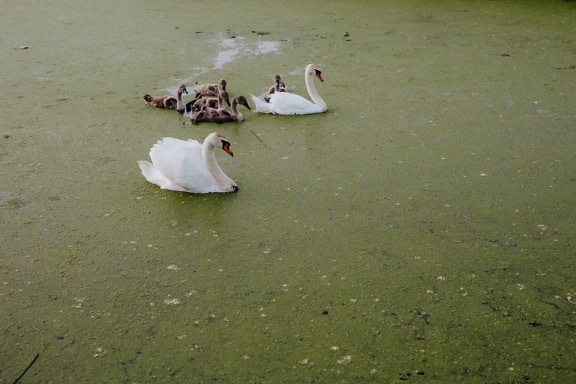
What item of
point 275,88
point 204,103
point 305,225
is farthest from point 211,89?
point 305,225

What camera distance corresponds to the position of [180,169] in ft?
11.5

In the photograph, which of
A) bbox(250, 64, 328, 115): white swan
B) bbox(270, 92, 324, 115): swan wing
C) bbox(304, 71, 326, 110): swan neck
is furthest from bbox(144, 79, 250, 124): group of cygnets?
bbox(304, 71, 326, 110): swan neck

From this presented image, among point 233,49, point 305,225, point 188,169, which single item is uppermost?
point 233,49

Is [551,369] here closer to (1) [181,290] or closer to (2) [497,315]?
(2) [497,315]

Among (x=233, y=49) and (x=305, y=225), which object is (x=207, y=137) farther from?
(x=233, y=49)

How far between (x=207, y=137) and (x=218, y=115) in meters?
1.11

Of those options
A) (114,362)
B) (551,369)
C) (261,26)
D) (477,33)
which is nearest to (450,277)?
(551,369)

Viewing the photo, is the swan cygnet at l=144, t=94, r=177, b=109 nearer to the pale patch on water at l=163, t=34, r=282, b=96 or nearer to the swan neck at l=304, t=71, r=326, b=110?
the pale patch on water at l=163, t=34, r=282, b=96

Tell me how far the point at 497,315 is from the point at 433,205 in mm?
936

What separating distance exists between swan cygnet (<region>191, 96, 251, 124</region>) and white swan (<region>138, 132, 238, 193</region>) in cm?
101

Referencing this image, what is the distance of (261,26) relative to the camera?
7164 millimetres

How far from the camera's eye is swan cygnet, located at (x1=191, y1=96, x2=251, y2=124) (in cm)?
467

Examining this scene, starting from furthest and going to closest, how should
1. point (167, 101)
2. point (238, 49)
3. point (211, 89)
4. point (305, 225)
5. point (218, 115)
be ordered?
point (238, 49) < point (211, 89) < point (167, 101) < point (218, 115) < point (305, 225)

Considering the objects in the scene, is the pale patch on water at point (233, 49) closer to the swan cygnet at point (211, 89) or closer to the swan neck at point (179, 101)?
the swan cygnet at point (211, 89)
